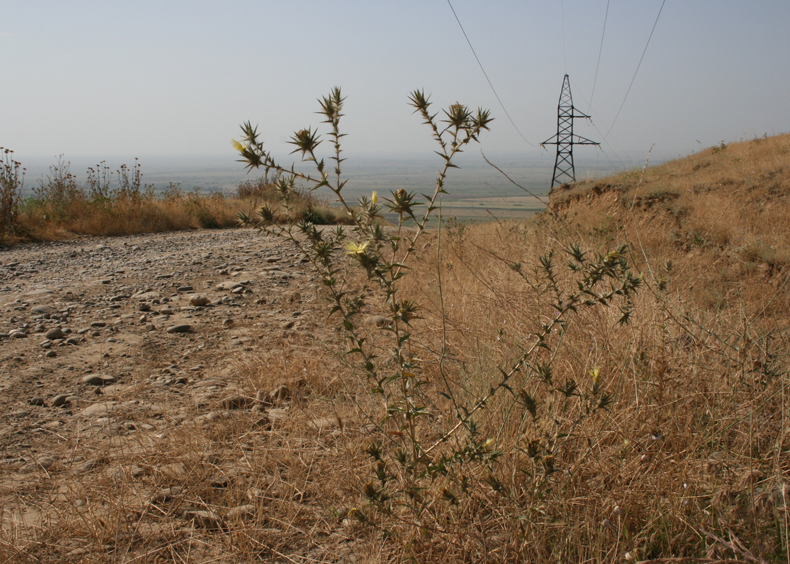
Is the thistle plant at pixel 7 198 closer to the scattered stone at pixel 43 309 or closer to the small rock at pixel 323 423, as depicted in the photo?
the scattered stone at pixel 43 309

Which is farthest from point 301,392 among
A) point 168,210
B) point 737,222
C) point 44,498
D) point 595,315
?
point 168,210

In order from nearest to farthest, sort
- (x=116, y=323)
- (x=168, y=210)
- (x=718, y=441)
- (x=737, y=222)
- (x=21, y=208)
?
1. (x=718, y=441)
2. (x=116, y=323)
3. (x=737, y=222)
4. (x=21, y=208)
5. (x=168, y=210)

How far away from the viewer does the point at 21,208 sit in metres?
9.73

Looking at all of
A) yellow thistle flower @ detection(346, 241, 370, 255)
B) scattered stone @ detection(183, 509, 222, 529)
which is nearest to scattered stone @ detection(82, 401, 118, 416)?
scattered stone @ detection(183, 509, 222, 529)

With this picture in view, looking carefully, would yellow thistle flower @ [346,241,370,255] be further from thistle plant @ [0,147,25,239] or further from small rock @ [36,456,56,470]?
thistle plant @ [0,147,25,239]

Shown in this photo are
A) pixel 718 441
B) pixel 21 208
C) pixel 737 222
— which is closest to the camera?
pixel 718 441

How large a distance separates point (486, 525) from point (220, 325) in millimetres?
2992

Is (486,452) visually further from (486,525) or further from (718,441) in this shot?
(718,441)

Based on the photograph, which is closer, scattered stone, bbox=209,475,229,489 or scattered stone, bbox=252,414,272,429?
scattered stone, bbox=209,475,229,489

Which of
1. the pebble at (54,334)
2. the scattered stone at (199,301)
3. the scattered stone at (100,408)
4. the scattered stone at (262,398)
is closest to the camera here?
the scattered stone at (100,408)

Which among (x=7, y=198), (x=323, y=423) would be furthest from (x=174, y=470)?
(x=7, y=198)

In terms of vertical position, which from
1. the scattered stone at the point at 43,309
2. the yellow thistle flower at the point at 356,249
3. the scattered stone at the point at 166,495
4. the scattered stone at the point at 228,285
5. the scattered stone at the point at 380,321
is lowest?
the scattered stone at the point at 166,495

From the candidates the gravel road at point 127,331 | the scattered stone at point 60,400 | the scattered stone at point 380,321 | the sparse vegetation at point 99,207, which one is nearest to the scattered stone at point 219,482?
the gravel road at point 127,331

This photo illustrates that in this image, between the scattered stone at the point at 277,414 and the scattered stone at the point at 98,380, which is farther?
the scattered stone at the point at 98,380
